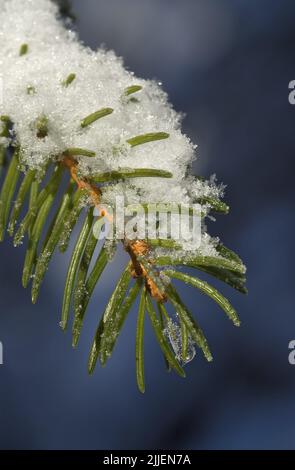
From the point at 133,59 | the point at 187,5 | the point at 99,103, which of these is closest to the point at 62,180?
the point at 99,103

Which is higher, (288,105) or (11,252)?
(288,105)

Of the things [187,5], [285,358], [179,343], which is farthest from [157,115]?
[285,358]

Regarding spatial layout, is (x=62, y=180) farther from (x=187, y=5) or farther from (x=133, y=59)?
(x=187, y=5)

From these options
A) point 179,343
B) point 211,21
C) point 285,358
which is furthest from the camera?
point 285,358

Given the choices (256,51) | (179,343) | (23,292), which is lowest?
(179,343)

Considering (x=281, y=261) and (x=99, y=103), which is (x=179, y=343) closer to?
(x=99, y=103)

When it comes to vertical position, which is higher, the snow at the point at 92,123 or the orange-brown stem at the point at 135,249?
the snow at the point at 92,123

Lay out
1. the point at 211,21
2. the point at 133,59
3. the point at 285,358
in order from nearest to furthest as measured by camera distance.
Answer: the point at 133,59
the point at 211,21
the point at 285,358

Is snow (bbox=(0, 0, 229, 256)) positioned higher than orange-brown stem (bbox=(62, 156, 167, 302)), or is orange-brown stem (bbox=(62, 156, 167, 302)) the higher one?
snow (bbox=(0, 0, 229, 256))

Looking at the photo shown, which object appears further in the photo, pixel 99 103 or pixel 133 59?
pixel 133 59
